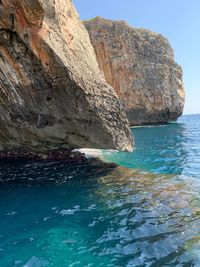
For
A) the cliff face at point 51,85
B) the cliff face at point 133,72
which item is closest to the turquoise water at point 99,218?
the cliff face at point 51,85

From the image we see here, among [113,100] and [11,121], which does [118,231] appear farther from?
[11,121]

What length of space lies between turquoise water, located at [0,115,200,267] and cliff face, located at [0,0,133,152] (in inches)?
74.6

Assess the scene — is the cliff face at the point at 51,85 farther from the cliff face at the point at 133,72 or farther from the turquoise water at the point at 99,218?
the cliff face at the point at 133,72

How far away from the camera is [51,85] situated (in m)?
11.7

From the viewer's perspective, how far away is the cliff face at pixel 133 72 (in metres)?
56.5

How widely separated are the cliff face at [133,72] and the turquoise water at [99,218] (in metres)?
43.9

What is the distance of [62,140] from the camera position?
14.0 m

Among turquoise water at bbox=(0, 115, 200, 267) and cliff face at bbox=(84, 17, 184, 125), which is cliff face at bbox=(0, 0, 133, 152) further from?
cliff face at bbox=(84, 17, 184, 125)

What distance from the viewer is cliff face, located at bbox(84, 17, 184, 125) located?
2224 inches

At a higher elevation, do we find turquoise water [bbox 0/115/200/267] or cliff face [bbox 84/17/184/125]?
cliff face [bbox 84/17/184/125]

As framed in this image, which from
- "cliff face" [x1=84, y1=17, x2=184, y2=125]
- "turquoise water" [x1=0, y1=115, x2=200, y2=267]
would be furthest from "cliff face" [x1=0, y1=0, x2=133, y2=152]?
"cliff face" [x1=84, y1=17, x2=184, y2=125]

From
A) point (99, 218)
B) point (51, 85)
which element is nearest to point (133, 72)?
point (51, 85)

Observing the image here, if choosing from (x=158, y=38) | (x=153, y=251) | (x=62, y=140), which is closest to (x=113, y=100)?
(x=62, y=140)

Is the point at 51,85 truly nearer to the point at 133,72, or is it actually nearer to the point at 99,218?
the point at 99,218
